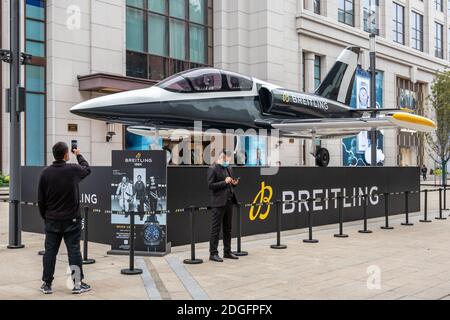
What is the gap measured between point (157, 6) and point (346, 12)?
17838mm

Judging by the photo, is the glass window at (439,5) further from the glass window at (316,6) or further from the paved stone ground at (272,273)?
the paved stone ground at (272,273)

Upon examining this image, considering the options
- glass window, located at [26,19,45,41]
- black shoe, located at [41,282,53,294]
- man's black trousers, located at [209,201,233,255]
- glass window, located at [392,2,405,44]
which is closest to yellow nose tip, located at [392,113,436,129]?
man's black trousers, located at [209,201,233,255]

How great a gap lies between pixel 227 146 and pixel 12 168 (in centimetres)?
659

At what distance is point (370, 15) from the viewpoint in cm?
4103

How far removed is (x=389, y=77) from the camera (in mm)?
43938

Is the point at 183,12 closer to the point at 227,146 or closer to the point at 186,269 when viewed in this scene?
the point at 227,146

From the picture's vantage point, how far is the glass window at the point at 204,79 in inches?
456

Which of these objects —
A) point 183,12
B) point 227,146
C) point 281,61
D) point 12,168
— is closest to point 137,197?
point 12,168

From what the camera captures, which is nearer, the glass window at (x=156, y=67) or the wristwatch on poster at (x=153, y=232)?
the wristwatch on poster at (x=153, y=232)

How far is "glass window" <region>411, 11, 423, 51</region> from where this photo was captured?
159 ft

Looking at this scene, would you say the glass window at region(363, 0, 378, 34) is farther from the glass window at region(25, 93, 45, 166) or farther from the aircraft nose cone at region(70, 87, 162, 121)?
the aircraft nose cone at region(70, 87, 162, 121)

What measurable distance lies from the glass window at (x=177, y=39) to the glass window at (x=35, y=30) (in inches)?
288

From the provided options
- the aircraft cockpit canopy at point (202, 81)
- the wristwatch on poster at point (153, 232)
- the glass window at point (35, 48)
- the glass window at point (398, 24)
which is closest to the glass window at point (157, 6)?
the glass window at point (35, 48)

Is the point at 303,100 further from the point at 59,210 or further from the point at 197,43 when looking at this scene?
the point at 197,43
